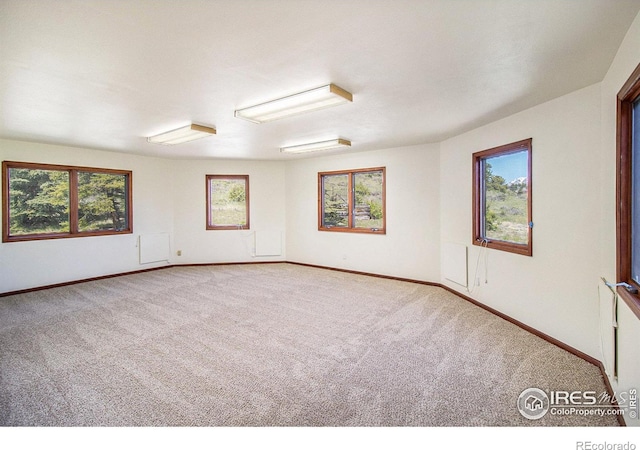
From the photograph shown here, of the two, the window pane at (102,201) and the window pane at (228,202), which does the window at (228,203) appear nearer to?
the window pane at (228,202)

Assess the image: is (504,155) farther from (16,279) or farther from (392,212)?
(16,279)

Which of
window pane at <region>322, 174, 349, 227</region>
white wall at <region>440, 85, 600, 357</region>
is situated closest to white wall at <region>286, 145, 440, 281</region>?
window pane at <region>322, 174, 349, 227</region>

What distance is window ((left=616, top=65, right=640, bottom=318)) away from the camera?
6.48ft

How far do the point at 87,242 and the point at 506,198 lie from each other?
683cm

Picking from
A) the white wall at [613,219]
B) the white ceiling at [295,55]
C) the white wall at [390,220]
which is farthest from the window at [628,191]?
the white wall at [390,220]

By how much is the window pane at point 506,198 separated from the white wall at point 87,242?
20.4 feet

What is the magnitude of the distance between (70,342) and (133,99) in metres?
2.52

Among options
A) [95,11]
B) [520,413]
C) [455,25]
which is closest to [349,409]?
[520,413]

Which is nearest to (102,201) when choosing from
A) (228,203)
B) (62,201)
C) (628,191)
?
(62,201)

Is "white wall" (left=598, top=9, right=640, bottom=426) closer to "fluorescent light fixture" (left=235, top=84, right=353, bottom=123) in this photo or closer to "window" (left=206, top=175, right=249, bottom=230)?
"fluorescent light fixture" (left=235, top=84, right=353, bottom=123)

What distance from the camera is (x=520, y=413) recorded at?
2012 mm

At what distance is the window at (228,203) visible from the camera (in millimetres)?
7020

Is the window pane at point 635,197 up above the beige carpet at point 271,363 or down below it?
Result: above

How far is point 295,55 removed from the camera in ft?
7.00
